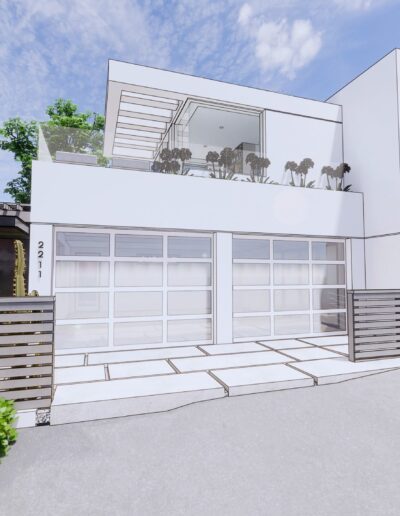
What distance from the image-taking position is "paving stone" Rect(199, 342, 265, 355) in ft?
23.5

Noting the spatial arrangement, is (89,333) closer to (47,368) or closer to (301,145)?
(47,368)

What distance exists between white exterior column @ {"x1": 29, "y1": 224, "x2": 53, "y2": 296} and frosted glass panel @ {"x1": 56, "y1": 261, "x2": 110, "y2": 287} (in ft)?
1.29

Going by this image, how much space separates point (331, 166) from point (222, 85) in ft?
13.7

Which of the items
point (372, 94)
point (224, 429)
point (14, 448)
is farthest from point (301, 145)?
point (14, 448)

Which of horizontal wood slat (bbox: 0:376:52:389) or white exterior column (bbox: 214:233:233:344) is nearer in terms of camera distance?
horizontal wood slat (bbox: 0:376:52:389)

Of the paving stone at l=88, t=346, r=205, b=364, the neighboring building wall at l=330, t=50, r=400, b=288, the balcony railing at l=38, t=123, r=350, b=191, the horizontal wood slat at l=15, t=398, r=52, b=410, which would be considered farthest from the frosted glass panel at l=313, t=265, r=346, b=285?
the horizontal wood slat at l=15, t=398, r=52, b=410

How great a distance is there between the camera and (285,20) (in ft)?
27.6

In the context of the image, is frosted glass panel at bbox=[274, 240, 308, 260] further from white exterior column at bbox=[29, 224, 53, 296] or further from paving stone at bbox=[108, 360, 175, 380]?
white exterior column at bbox=[29, 224, 53, 296]

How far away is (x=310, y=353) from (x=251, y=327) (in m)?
1.83

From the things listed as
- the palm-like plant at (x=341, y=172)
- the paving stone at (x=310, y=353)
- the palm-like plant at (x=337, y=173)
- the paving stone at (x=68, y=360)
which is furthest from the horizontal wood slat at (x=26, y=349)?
the palm-like plant at (x=341, y=172)

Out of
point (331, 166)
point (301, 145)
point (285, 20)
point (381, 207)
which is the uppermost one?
point (285, 20)

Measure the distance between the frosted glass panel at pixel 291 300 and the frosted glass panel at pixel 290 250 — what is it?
943 millimetres

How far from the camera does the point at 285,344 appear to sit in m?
7.93

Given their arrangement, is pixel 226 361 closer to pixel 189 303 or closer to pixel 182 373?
pixel 182 373
